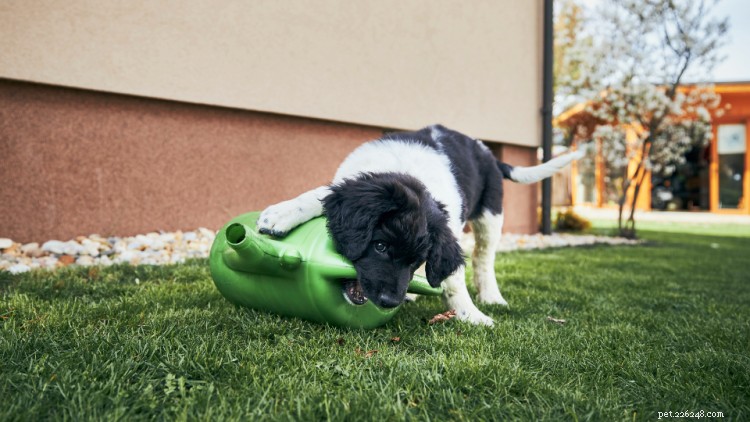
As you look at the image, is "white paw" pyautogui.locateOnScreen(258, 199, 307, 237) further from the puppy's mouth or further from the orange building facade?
the orange building facade

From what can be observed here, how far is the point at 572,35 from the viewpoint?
2219 cm

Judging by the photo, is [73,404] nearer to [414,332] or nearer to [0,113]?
[414,332]

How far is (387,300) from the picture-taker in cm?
242

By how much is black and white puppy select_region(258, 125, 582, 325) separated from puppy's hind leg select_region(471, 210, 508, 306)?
0.43m

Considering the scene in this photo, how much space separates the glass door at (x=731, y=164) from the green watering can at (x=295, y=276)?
23.8 metres

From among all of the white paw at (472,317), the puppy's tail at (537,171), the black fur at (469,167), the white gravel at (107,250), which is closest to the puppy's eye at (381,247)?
the white paw at (472,317)

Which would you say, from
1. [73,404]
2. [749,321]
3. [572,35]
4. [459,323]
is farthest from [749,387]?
[572,35]

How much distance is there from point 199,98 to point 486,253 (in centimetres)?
Result: 384

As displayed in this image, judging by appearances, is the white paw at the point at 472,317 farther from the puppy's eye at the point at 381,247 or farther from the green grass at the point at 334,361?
the puppy's eye at the point at 381,247

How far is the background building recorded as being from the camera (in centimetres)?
511

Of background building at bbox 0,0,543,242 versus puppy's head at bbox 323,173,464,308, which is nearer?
puppy's head at bbox 323,173,464,308

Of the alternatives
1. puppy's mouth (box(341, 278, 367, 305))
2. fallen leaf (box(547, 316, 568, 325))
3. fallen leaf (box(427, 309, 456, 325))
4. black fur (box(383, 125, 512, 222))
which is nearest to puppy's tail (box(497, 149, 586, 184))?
black fur (box(383, 125, 512, 222))

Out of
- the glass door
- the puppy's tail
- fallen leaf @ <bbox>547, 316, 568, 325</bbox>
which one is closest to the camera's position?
fallen leaf @ <bbox>547, 316, 568, 325</bbox>

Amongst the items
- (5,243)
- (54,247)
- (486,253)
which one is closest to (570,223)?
(486,253)
